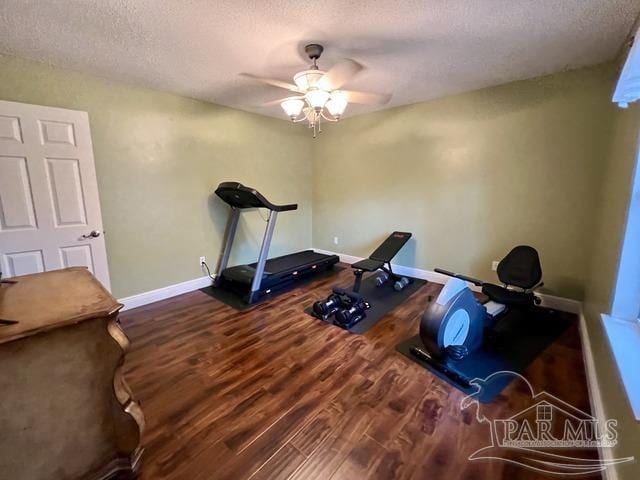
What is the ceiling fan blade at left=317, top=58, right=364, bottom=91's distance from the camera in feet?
6.07

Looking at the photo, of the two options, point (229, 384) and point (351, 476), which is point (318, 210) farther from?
point (351, 476)

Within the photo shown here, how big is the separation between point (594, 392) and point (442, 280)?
208cm

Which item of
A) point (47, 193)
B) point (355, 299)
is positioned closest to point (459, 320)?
point (355, 299)

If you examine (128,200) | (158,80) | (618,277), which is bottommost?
(618,277)

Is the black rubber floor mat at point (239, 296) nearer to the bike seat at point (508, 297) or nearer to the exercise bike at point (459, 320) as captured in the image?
the exercise bike at point (459, 320)

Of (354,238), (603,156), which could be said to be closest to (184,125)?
(354,238)

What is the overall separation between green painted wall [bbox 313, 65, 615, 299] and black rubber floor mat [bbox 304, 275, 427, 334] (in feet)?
1.79

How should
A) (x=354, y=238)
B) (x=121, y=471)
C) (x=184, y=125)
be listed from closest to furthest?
(x=121, y=471) → (x=184, y=125) → (x=354, y=238)

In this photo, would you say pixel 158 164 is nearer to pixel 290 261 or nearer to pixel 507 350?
pixel 290 261

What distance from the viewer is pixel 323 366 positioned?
207 cm

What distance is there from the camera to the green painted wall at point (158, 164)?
2.58m

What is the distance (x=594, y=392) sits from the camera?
1.66 m

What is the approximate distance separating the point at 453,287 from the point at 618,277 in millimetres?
872

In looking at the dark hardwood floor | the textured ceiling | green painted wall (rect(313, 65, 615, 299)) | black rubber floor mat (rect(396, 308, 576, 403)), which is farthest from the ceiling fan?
Answer: black rubber floor mat (rect(396, 308, 576, 403))
